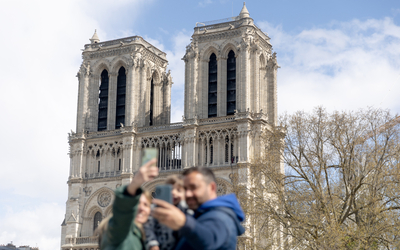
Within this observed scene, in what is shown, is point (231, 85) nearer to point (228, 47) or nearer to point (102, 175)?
point (228, 47)

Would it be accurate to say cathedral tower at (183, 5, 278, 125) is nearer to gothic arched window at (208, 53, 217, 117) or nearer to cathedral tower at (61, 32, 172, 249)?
gothic arched window at (208, 53, 217, 117)

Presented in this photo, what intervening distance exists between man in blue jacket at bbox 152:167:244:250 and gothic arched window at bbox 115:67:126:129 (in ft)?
167

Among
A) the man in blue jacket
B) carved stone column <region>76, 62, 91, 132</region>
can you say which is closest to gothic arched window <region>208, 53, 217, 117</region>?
carved stone column <region>76, 62, 91, 132</region>

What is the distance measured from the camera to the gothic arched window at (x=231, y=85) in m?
49.4

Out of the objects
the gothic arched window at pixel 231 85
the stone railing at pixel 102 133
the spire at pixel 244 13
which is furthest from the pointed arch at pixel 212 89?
the stone railing at pixel 102 133

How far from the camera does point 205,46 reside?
165 ft

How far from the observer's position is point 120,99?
180ft

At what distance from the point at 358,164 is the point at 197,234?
23.0 meters

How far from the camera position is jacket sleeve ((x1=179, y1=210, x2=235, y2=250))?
3.31m

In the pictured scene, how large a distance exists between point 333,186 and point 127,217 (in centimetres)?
2372

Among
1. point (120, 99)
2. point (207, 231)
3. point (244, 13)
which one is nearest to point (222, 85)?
point (244, 13)

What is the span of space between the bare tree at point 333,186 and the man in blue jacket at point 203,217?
19.4 meters

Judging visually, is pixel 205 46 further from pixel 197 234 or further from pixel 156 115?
pixel 197 234

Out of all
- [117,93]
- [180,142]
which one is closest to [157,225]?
[180,142]
